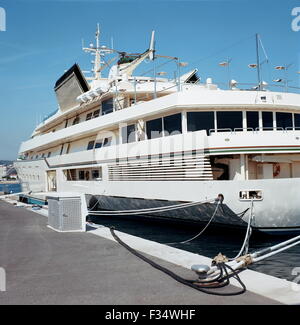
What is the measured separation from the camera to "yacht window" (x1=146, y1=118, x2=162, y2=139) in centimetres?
1396

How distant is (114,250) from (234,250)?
397 centimetres

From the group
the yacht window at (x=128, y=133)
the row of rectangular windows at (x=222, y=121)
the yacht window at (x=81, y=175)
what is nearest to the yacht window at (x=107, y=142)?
the yacht window at (x=128, y=133)

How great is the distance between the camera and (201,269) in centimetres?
486

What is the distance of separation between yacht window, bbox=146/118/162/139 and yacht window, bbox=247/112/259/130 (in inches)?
125

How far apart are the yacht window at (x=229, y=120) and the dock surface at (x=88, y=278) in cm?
641

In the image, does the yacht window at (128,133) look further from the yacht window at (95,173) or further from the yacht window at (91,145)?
the yacht window at (95,173)

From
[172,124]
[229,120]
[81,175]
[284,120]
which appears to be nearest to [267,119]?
[284,120]

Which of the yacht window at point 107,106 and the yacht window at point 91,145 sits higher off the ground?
the yacht window at point 107,106

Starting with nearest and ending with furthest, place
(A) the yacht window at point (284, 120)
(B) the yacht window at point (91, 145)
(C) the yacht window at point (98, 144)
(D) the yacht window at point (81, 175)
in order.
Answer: (A) the yacht window at point (284, 120) → (C) the yacht window at point (98, 144) → (B) the yacht window at point (91, 145) → (D) the yacht window at point (81, 175)

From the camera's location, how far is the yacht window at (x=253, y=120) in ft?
42.6

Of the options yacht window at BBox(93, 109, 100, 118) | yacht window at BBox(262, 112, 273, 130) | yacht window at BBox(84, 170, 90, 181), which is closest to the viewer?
yacht window at BBox(262, 112, 273, 130)

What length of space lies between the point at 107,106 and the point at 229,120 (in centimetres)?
747
